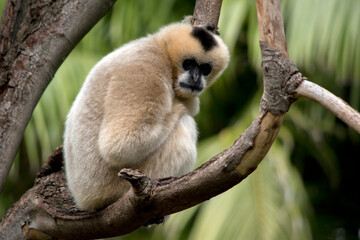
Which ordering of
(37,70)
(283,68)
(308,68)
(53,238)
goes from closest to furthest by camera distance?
(283,68), (37,70), (53,238), (308,68)

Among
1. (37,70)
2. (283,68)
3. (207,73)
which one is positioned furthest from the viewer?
(207,73)

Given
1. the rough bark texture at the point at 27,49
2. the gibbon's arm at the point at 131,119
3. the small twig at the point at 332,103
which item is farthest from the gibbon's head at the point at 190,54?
the small twig at the point at 332,103

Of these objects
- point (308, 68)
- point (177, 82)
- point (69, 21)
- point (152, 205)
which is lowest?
point (152, 205)

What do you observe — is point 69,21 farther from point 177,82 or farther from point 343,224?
point 343,224

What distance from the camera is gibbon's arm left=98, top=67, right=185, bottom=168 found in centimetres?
415

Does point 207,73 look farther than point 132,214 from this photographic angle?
Yes

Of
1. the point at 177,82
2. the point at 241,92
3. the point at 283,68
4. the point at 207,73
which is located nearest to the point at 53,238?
the point at 177,82

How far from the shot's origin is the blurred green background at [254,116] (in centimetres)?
793

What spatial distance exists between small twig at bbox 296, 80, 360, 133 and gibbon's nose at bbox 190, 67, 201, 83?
183 centimetres

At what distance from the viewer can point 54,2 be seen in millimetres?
4160

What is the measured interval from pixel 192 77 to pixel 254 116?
4199 millimetres

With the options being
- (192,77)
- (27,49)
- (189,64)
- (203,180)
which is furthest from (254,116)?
(203,180)

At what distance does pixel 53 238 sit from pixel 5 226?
49 cm

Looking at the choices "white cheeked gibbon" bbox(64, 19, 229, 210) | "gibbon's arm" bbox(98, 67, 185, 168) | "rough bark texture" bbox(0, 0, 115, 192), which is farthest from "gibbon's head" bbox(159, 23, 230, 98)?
"rough bark texture" bbox(0, 0, 115, 192)
